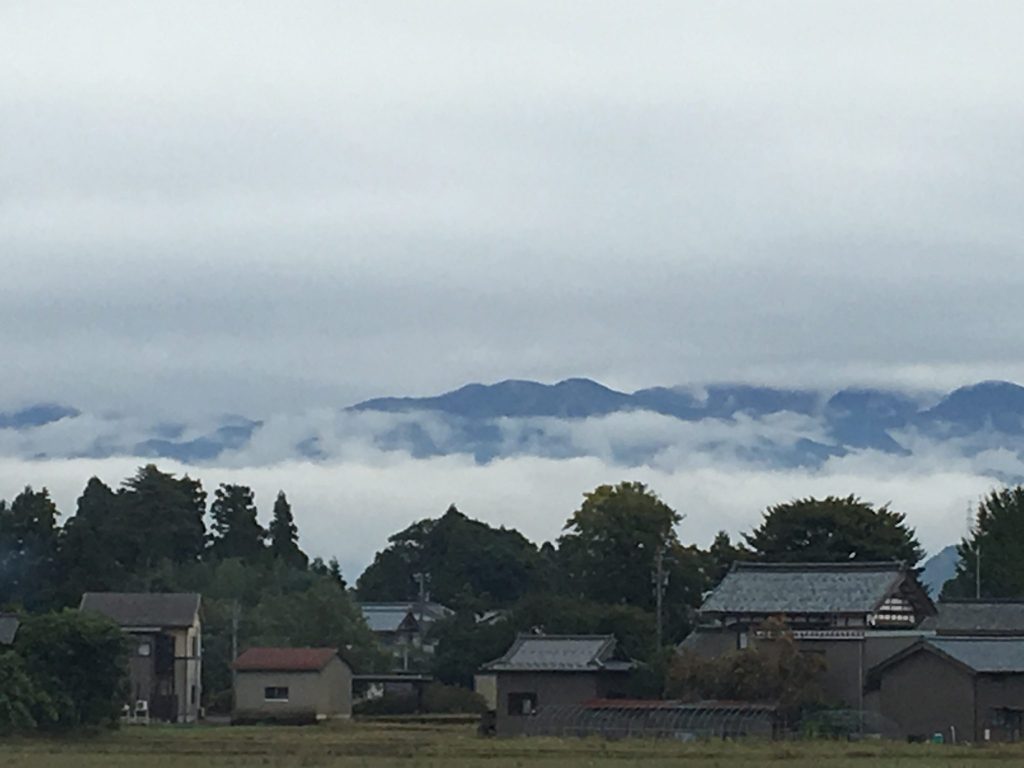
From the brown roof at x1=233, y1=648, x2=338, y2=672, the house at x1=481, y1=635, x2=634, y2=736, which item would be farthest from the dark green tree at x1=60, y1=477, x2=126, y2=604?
the house at x1=481, y1=635, x2=634, y2=736

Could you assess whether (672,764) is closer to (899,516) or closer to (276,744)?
(276,744)

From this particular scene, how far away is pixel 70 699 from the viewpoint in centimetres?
5725

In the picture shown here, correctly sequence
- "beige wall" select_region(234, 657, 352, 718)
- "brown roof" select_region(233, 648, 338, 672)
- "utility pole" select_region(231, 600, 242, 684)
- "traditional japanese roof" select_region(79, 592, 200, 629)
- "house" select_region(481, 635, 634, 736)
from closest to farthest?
"house" select_region(481, 635, 634, 736), "beige wall" select_region(234, 657, 352, 718), "brown roof" select_region(233, 648, 338, 672), "traditional japanese roof" select_region(79, 592, 200, 629), "utility pole" select_region(231, 600, 242, 684)

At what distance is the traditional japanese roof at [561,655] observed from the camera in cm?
6869

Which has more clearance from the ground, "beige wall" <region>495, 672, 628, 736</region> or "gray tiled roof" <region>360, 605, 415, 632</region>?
"gray tiled roof" <region>360, 605, 415, 632</region>

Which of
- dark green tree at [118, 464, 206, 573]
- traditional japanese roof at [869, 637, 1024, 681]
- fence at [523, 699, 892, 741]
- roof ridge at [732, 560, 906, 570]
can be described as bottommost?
fence at [523, 699, 892, 741]

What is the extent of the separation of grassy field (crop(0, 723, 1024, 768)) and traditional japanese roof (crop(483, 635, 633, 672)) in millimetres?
12522

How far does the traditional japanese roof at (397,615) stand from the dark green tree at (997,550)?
35.8 meters

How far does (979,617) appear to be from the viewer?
238 feet

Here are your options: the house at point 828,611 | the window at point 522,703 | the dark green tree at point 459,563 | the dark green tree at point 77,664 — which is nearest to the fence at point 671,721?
the window at point 522,703

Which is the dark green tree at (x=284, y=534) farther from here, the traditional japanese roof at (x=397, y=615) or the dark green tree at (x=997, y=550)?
the dark green tree at (x=997, y=550)

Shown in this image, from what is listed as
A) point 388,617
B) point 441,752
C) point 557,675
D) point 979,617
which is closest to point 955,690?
point 979,617

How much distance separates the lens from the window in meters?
67.8

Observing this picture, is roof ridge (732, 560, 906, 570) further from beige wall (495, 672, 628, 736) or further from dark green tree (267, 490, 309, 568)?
dark green tree (267, 490, 309, 568)
